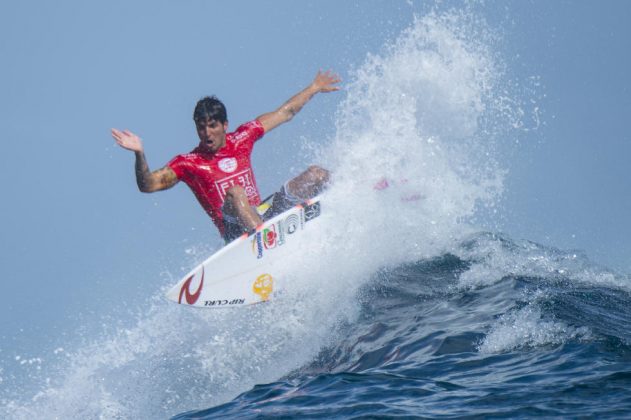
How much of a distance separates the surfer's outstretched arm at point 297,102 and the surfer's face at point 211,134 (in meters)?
0.78

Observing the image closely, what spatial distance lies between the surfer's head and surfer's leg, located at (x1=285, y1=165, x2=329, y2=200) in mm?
1159

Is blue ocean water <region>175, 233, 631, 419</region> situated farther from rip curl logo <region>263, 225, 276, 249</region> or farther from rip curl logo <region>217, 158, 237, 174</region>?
rip curl logo <region>217, 158, 237, 174</region>

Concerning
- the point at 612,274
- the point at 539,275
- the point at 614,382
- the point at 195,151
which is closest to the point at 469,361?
the point at 614,382

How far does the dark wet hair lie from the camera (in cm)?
777

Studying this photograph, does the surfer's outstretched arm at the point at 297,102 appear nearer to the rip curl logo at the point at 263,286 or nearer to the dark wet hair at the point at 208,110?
the dark wet hair at the point at 208,110

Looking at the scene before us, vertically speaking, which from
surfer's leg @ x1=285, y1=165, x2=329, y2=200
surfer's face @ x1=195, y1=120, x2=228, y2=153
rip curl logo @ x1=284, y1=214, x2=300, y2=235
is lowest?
rip curl logo @ x1=284, y1=214, x2=300, y2=235

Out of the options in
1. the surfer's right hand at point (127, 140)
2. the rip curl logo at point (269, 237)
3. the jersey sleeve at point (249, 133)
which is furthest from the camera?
the jersey sleeve at point (249, 133)

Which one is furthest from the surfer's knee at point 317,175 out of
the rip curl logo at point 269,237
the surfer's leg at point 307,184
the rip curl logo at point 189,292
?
the rip curl logo at point 189,292

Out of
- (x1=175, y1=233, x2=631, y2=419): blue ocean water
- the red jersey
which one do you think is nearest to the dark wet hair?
the red jersey

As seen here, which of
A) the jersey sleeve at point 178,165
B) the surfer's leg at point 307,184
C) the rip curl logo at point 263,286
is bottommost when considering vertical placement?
the rip curl logo at point 263,286

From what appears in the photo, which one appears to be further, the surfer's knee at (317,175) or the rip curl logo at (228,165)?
the surfer's knee at (317,175)

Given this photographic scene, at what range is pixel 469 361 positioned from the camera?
4766 millimetres

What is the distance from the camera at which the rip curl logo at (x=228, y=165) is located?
7.91m

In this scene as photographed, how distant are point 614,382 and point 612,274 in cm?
440
